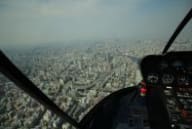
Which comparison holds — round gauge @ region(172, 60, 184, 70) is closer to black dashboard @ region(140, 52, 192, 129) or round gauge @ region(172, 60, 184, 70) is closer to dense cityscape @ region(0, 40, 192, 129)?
black dashboard @ region(140, 52, 192, 129)

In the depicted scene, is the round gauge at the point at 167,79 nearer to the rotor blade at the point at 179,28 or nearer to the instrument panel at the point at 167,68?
the instrument panel at the point at 167,68

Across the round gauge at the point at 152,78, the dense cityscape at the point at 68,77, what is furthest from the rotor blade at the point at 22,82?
the round gauge at the point at 152,78

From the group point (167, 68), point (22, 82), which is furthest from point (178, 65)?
point (22, 82)

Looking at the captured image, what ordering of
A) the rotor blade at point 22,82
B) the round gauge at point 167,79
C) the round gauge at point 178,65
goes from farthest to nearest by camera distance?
the round gauge at point 178,65 < the round gauge at point 167,79 < the rotor blade at point 22,82

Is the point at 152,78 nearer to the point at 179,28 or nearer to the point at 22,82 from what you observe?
the point at 179,28

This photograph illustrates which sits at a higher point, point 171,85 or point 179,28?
point 179,28

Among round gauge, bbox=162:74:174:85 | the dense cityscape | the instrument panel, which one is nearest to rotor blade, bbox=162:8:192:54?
the dense cityscape
